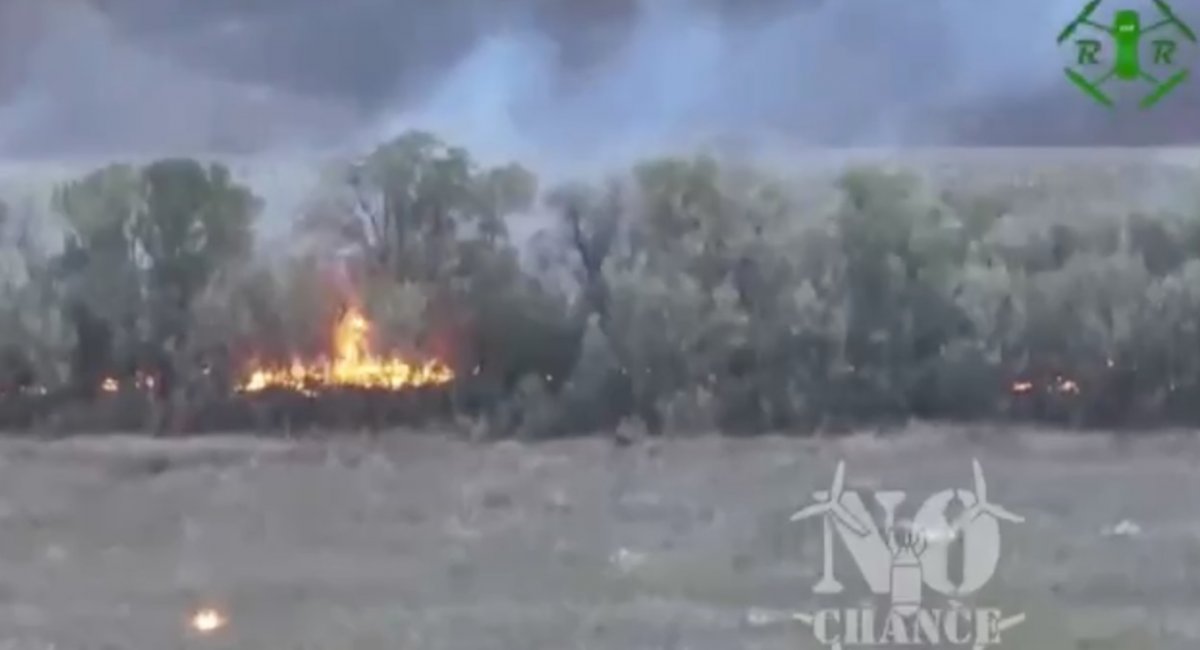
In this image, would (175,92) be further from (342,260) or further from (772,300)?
(772,300)

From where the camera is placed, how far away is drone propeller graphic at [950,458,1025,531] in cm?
140

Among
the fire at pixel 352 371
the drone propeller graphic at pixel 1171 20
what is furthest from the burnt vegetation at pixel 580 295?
the drone propeller graphic at pixel 1171 20

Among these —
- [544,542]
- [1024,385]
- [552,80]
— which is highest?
[552,80]

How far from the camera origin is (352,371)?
1.42 m

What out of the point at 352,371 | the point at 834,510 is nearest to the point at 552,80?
the point at 352,371

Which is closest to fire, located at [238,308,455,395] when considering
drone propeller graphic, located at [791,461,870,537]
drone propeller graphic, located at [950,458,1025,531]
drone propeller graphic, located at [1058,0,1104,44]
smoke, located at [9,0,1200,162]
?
smoke, located at [9,0,1200,162]

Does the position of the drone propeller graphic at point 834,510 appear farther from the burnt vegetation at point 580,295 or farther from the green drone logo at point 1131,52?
the green drone logo at point 1131,52

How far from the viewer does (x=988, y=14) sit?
1425 millimetres

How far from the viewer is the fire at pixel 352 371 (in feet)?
4.64

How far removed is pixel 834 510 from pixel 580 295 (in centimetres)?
26

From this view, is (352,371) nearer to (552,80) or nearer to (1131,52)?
(552,80)

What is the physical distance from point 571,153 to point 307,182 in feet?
0.68

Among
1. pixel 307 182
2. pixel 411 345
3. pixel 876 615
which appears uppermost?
pixel 307 182

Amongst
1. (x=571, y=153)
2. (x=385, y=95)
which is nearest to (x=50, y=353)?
(x=385, y=95)
